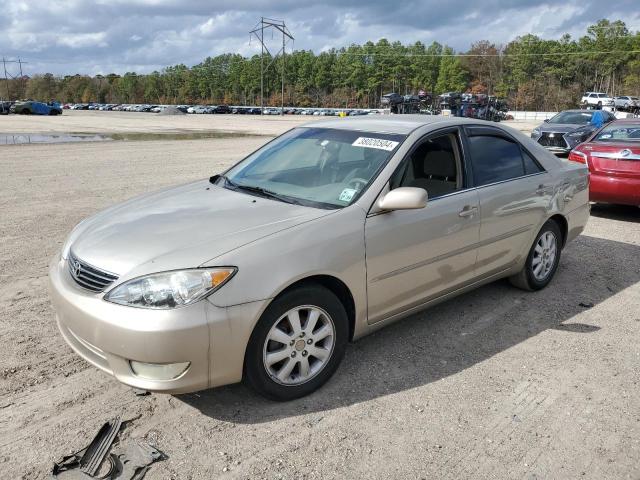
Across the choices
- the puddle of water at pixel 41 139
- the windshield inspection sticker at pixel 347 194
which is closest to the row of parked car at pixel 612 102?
the puddle of water at pixel 41 139

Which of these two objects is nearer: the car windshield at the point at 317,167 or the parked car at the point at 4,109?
the car windshield at the point at 317,167

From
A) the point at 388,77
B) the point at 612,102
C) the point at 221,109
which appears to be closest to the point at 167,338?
the point at 612,102

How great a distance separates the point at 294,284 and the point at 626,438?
1.99 meters

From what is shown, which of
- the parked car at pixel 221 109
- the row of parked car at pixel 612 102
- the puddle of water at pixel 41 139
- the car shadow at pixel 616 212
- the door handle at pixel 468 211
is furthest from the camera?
the parked car at pixel 221 109

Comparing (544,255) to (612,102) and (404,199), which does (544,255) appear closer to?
(404,199)

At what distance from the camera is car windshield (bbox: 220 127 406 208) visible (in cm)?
376

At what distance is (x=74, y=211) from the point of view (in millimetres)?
8398

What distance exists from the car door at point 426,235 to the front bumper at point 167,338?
985 millimetres

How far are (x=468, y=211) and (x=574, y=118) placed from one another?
52.9 feet

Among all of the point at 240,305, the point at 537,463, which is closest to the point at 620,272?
the point at 537,463

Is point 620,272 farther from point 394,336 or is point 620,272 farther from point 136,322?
point 136,322

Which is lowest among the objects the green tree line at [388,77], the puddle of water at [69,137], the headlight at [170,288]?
the puddle of water at [69,137]

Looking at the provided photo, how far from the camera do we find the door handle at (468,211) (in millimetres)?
4141

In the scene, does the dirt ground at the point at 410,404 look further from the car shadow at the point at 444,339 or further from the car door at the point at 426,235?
the car door at the point at 426,235
